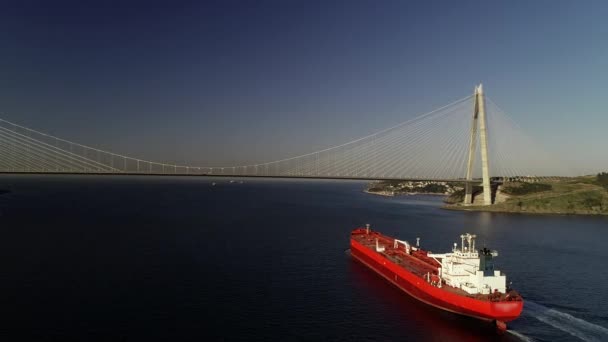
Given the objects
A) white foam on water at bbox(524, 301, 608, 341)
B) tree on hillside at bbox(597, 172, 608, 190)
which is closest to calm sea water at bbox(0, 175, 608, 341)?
white foam on water at bbox(524, 301, 608, 341)

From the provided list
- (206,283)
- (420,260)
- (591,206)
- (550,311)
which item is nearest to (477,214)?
(591,206)

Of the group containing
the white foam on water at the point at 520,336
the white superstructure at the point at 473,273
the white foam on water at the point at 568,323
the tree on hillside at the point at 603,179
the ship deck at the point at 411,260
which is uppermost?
the tree on hillside at the point at 603,179

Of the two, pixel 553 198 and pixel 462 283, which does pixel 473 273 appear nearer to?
pixel 462 283

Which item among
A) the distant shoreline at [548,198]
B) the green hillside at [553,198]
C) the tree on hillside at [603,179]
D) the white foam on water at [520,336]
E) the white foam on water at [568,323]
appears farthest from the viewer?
the tree on hillside at [603,179]

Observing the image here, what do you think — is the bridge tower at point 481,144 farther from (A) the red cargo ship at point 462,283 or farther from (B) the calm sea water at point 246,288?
(A) the red cargo ship at point 462,283

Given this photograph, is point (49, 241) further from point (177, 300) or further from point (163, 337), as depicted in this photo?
point (163, 337)

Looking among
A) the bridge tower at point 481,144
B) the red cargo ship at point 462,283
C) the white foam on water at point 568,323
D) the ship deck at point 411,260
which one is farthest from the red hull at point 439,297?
the bridge tower at point 481,144

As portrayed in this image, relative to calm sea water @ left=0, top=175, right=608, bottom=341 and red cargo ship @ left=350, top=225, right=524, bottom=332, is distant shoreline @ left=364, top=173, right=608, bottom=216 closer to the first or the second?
calm sea water @ left=0, top=175, right=608, bottom=341
